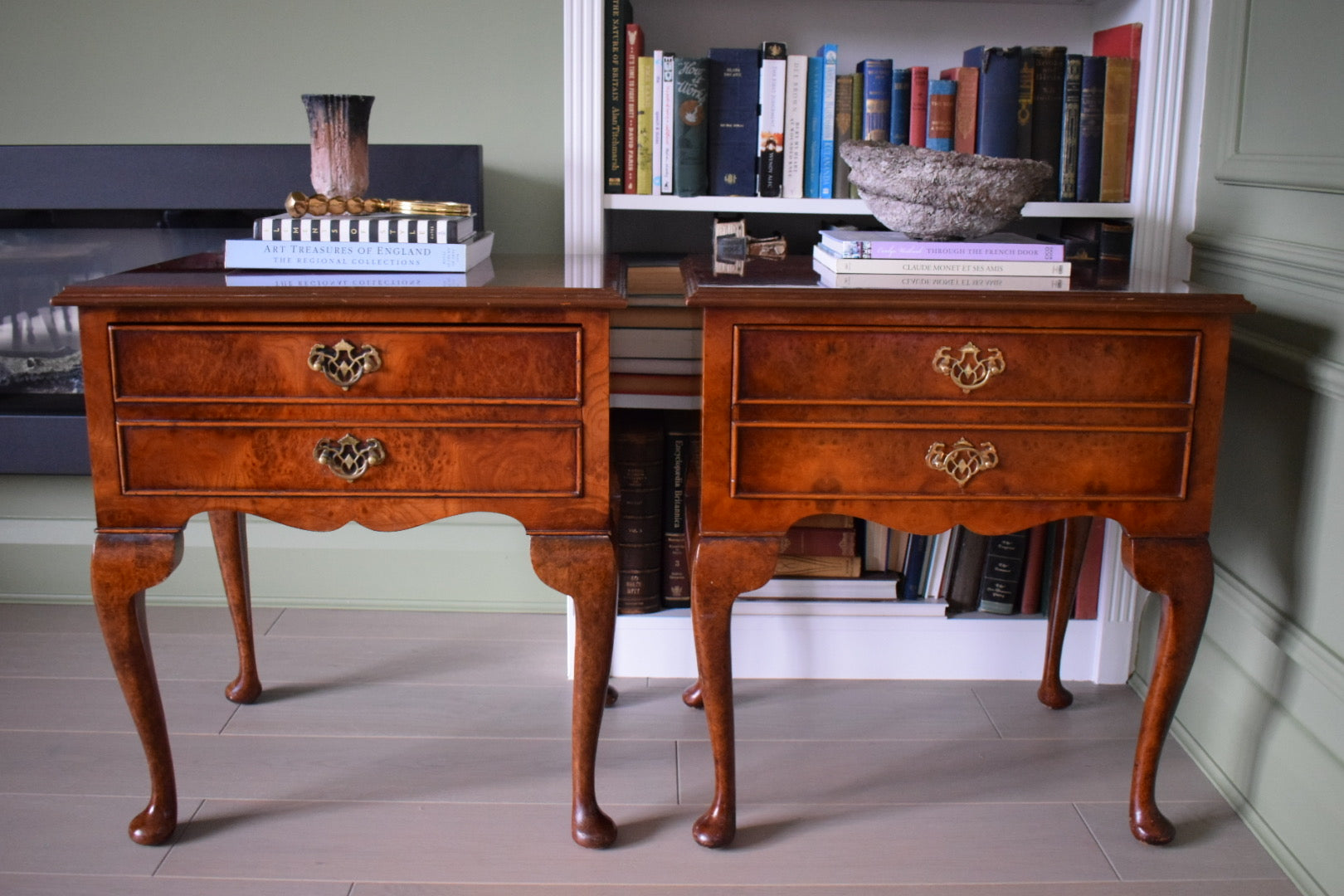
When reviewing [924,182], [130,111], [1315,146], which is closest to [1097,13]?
[1315,146]

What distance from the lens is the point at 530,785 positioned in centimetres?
160

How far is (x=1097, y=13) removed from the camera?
189cm

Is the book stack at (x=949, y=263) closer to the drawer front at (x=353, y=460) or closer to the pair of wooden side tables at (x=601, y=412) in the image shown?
the pair of wooden side tables at (x=601, y=412)

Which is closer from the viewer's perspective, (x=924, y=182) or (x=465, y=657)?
(x=924, y=182)

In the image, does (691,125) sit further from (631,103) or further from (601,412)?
(601,412)

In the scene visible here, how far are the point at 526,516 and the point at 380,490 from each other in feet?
0.54

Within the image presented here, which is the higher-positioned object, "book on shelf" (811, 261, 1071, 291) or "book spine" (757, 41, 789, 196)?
"book spine" (757, 41, 789, 196)

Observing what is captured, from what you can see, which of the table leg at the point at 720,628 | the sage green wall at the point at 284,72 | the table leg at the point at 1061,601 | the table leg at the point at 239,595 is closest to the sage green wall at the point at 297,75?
the sage green wall at the point at 284,72

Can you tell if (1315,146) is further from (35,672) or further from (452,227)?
(35,672)

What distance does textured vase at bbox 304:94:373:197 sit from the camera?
1514 millimetres

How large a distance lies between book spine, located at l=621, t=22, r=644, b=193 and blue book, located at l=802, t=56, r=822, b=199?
0.81 feet

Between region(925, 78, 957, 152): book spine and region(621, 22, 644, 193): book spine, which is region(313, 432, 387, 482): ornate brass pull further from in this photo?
region(925, 78, 957, 152): book spine

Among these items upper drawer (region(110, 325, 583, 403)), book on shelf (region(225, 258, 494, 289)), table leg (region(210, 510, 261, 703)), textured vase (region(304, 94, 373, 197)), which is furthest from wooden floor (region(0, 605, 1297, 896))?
textured vase (region(304, 94, 373, 197))

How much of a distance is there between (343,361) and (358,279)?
0.10 meters
